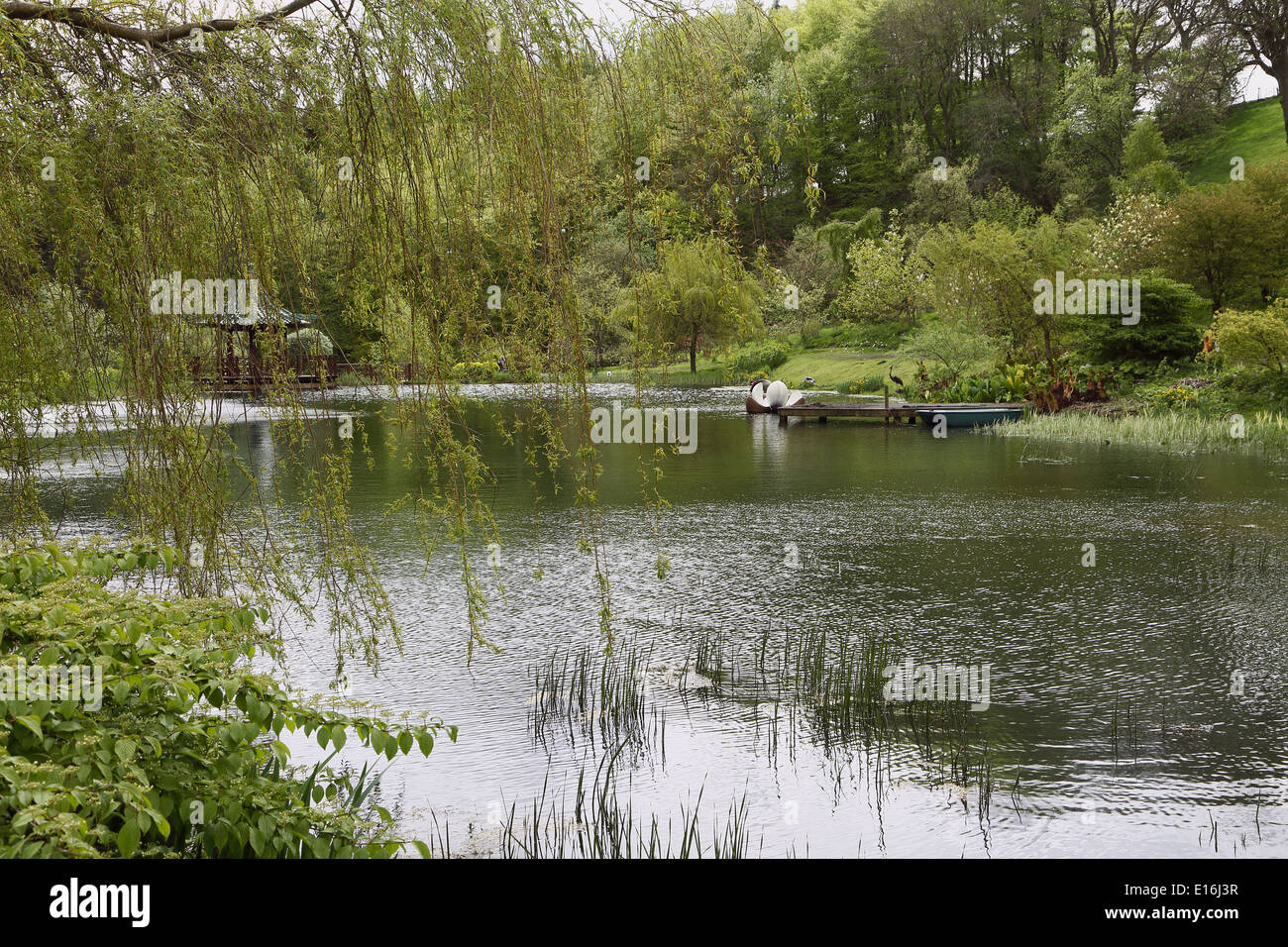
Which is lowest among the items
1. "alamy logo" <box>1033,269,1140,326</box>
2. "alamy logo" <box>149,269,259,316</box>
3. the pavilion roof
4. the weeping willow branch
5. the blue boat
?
the blue boat

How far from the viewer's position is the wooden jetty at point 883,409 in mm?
23250

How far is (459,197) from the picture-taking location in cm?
374

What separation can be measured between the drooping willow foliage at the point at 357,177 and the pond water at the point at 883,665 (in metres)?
0.73

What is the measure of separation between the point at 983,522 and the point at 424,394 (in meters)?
9.47

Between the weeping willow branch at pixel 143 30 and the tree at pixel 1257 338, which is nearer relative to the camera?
the weeping willow branch at pixel 143 30

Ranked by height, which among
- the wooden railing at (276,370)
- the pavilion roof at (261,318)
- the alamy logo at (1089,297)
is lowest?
the wooden railing at (276,370)

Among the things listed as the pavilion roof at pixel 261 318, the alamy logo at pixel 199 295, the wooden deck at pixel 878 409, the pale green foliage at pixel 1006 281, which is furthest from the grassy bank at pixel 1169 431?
the alamy logo at pixel 199 295

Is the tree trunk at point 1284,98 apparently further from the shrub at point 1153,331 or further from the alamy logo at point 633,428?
the alamy logo at point 633,428

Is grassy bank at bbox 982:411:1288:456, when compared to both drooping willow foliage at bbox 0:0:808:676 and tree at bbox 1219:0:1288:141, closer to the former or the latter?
drooping willow foliage at bbox 0:0:808:676

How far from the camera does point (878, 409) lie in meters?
24.1

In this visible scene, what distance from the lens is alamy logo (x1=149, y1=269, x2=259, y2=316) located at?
3829mm

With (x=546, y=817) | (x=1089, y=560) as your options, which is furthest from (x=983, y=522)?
(x=546, y=817)

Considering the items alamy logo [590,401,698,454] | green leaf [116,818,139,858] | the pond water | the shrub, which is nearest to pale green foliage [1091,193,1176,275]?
the shrub
